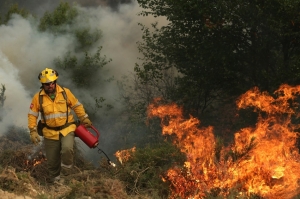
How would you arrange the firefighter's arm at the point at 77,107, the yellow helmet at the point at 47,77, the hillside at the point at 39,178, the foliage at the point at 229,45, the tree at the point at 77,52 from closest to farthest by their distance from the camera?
1. the hillside at the point at 39,178
2. the yellow helmet at the point at 47,77
3. the firefighter's arm at the point at 77,107
4. the foliage at the point at 229,45
5. the tree at the point at 77,52

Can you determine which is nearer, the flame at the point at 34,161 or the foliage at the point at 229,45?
the flame at the point at 34,161

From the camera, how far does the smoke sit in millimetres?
11203

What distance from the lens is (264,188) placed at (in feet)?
21.7

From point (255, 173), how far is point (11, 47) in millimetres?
9591

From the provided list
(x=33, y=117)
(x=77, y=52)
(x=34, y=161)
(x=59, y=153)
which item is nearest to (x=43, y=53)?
(x=77, y=52)

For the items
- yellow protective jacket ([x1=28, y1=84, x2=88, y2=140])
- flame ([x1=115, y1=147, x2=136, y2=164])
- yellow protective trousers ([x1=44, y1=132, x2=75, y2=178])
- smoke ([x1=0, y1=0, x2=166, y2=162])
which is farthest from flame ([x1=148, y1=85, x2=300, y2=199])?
smoke ([x1=0, y1=0, x2=166, y2=162])

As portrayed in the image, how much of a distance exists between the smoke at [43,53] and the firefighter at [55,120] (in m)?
2.93

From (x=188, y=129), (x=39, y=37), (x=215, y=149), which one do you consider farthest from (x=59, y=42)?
(x=215, y=149)

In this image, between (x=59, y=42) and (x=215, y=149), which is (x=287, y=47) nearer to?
(x=215, y=149)

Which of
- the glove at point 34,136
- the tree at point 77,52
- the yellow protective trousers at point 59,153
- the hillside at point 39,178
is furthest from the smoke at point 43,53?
the glove at point 34,136

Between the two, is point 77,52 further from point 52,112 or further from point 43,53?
point 52,112

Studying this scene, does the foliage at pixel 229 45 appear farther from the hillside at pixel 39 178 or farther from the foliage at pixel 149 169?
the hillside at pixel 39 178

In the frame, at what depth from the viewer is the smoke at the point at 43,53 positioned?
11.2 meters

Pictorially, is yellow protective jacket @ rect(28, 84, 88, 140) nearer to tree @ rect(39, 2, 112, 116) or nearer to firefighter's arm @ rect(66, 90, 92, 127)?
firefighter's arm @ rect(66, 90, 92, 127)
